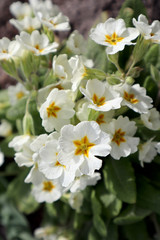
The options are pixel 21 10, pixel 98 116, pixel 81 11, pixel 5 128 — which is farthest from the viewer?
pixel 81 11

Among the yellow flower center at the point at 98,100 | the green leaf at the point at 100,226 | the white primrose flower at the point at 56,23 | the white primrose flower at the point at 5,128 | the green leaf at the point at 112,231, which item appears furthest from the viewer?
the white primrose flower at the point at 5,128

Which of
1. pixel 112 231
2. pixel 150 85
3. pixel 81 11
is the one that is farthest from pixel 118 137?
pixel 81 11

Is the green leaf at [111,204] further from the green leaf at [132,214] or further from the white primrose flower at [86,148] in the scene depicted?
the white primrose flower at [86,148]

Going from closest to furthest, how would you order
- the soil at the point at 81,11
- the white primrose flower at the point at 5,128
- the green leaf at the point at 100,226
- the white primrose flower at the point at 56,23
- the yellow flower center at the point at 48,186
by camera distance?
the white primrose flower at the point at 56,23 → the yellow flower center at the point at 48,186 → the green leaf at the point at 100,226 → the soil at the point at 81,11 → the white primrose flower at the point at 5,128

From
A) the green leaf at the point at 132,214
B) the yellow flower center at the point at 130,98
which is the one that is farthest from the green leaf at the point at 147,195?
the yellow flower center at the point at 130,98

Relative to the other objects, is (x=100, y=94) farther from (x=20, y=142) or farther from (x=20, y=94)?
(x=20, y=94)

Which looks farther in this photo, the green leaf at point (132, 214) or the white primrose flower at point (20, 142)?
the green leaf at point (132, 214)

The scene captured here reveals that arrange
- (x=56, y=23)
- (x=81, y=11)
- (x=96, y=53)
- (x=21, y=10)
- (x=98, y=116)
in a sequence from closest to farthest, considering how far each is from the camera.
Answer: (x=98, y=116) → (x=56, y=23) → (x=96, y=53) → (x=21, y=10) → (x=81, y=11)
